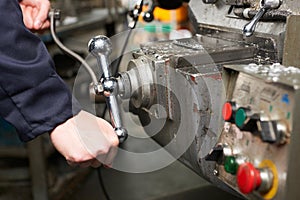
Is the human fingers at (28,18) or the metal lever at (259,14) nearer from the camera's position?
the metal lever at (259,14)

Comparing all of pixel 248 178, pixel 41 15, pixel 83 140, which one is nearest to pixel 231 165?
pixel 248 178

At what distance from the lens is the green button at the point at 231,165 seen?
1.64 ft

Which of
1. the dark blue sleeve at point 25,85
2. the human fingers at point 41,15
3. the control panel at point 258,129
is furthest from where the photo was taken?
the human fingers at point 41,15

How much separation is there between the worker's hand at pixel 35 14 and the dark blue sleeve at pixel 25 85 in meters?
0.36

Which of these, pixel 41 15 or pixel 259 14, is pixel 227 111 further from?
pixel 41 15

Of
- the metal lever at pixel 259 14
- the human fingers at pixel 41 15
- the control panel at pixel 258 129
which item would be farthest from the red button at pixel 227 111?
the human fingers at pixel 41 15

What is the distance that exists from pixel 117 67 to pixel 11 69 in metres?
0.39

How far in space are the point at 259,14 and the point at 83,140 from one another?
35 centimetres

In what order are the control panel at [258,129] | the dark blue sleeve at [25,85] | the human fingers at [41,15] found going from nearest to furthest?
the control panel at [258,129]
the dark blue sleeve at [25,85]
the human fingers at [41,15]

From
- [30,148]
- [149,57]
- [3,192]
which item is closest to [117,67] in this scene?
[149,57]

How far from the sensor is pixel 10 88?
1.88 feet

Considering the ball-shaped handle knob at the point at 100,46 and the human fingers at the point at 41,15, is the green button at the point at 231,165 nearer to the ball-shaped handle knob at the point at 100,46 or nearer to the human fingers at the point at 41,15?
the ball-shaped handle knob at the point at 100,46

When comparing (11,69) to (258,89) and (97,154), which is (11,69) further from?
(258,89)

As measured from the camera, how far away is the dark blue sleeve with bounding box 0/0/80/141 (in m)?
0.57
